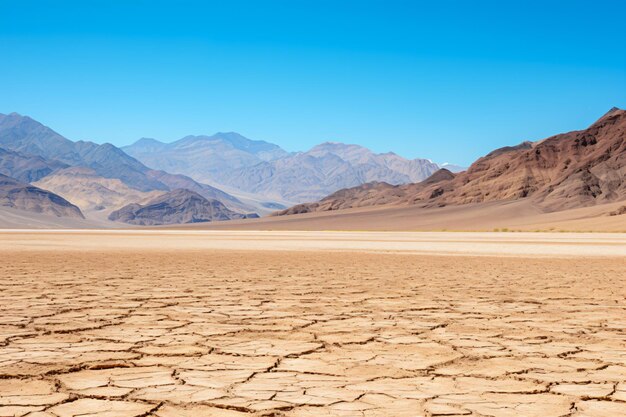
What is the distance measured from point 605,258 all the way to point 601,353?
1281 centimetres

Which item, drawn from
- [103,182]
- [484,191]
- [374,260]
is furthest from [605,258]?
[103,182]

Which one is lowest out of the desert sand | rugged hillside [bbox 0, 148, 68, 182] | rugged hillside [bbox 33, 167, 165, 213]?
the desert sand

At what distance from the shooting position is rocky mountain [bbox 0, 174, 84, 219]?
353ft

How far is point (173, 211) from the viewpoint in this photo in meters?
148

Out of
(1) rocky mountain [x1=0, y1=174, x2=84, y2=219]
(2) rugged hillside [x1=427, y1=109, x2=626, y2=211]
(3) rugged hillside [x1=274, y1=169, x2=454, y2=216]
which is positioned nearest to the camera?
(2) rugged hillside [x1=427, y1=109, x2=626, y2=211]

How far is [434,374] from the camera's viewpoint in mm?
3822

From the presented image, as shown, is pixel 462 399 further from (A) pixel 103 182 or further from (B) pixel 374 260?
(A) pixel 103 182

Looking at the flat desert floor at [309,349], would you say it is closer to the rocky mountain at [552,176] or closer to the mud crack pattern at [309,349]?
the mud crack pattern at [309,349]

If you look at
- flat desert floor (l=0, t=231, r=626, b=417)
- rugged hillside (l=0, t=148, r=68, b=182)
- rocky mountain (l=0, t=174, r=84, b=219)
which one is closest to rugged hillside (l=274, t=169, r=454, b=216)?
rocky mountain (l=0, t=174, r=84, b=219)

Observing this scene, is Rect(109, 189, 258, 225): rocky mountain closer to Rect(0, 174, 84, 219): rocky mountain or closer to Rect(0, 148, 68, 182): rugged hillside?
Rect(0, 174, 84, 219): rocky mountain

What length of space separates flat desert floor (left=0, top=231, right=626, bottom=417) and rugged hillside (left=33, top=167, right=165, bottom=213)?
476 feet

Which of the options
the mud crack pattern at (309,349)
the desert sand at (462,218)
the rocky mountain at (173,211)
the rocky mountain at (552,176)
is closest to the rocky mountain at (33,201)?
the rocky mountain at (173,211)

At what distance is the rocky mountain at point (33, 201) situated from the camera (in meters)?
108

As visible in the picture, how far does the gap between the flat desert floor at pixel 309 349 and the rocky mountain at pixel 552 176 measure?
60.2m
